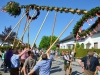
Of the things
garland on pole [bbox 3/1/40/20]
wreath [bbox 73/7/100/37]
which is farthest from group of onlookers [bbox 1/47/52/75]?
garland on pole [bbox 3/1/40/20]

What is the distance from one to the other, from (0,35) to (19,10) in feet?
161

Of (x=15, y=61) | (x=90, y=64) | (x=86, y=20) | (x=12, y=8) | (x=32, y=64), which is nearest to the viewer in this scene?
(x=86, y=20)

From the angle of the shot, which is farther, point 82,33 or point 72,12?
point 72,12

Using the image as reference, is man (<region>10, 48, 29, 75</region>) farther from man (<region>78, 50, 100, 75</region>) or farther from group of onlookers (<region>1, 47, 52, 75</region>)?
man (<region>78, 50, 100, 75</region>)

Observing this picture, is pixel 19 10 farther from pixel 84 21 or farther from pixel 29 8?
pixel 84 21

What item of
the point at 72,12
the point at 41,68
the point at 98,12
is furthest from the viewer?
the point at 72,12

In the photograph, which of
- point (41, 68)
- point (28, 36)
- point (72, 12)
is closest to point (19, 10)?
point (28, 36)

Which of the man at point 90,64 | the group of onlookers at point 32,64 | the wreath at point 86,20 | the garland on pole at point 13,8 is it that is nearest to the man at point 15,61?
the group of onlookers at point 32,64

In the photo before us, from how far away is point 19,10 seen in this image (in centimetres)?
1573

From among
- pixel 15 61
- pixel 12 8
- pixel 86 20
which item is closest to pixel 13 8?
pixel 12 8

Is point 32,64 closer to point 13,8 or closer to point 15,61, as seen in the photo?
point 15,61

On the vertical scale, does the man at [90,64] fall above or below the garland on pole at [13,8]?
below

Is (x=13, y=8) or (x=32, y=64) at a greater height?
(x=13, y=8)

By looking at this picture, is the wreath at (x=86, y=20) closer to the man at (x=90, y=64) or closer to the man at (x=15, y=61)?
the man at (x=90, y=64)
